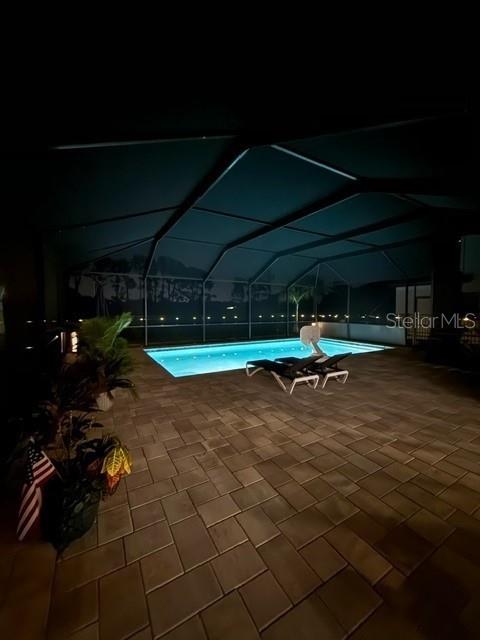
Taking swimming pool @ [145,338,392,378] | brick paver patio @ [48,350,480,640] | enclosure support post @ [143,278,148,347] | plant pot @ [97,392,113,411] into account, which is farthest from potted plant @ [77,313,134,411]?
enclosure support post @ [143,278,148,347]

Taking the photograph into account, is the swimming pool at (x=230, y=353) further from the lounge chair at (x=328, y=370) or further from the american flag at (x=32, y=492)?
the american flag at (x=32, y=492)

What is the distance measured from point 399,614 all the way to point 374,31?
121 inches

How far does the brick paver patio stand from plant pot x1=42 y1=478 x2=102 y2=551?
10 cm

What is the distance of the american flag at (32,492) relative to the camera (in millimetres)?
1523

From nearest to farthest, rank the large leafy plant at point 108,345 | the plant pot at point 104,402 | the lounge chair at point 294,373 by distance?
the large leafy plant at point 108,345
the plant pot at point 104,402
the lounge chair at point 294,373

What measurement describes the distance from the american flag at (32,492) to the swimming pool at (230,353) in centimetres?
593

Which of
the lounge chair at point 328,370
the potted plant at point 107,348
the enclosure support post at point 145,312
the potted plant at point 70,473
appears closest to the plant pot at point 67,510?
the potted plant at point 70,473

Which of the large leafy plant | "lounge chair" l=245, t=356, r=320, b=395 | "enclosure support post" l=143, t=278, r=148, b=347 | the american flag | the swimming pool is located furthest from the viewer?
"enclosure support post" l=143, t=278, r=148, b=347

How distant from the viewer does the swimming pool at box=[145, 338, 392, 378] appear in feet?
27.3

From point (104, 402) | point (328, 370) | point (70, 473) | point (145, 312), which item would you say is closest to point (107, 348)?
point (104, 402)

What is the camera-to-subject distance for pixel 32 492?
1.53 meters

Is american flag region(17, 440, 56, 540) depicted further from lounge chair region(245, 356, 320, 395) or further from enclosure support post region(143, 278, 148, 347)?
enclosure support post region(143, 278, 148, 347)

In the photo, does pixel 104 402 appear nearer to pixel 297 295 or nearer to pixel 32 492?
pixel 32 492

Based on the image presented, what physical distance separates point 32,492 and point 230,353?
886 centimetres
